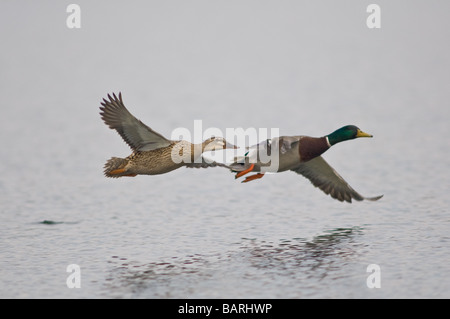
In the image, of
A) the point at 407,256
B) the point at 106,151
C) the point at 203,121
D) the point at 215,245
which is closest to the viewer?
the point at 407,256

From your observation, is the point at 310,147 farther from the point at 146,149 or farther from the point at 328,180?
the point at 146,149

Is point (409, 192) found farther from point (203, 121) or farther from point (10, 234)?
point (203, 121)

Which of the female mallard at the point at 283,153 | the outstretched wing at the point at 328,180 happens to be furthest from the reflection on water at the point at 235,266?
the female mallard at the point at 283,153

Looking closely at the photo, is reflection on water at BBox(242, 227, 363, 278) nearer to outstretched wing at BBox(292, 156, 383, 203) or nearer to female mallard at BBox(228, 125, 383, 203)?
outstretched wing at BBox(292, 156, 383, 203)

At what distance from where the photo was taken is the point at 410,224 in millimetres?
17203

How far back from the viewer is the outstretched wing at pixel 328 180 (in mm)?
16906

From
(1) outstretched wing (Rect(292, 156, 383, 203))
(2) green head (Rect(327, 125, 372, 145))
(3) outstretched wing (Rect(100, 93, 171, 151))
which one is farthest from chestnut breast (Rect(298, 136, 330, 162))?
(3) outstretched wing (Rect(100, 93, 171, 151))

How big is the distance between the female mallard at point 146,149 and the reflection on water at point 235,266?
156 cm

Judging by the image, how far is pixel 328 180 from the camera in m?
17.2

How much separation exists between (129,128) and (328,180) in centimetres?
429

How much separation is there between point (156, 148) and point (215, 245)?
84.3 inches

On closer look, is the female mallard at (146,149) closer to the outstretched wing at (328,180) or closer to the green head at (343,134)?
the green head at (343,134)
